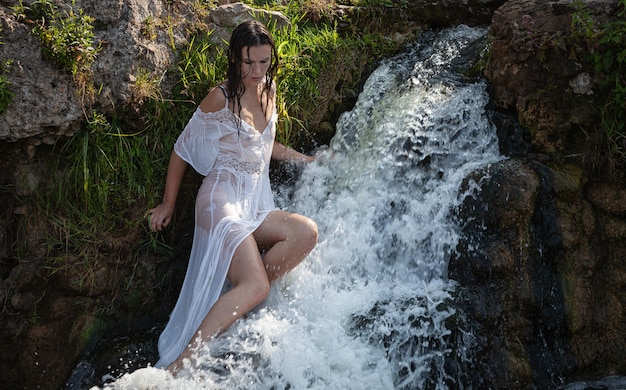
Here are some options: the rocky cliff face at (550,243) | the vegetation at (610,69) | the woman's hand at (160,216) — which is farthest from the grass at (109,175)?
the vegetation at (610,69)

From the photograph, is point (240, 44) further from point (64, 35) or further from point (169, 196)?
point (64, 35)

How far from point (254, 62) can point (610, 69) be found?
7.51 ft

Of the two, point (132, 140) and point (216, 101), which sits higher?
point (216, 101)

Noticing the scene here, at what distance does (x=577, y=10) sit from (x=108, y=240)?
3.44m

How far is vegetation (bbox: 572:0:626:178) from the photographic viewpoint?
3895 millimetres

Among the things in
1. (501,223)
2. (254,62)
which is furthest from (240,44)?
(501,223)

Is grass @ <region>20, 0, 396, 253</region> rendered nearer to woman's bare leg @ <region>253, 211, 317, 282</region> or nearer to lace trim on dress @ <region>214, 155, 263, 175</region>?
lace trim on dress @ <region>214, 155, 263, 175</region>

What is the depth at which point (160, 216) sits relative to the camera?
3.84 meters

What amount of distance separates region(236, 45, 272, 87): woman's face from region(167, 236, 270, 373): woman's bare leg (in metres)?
0.99

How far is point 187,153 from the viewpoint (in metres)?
3.88

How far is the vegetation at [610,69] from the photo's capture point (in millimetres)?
3895

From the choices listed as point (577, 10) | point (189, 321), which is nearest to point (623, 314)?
point (577, 10)

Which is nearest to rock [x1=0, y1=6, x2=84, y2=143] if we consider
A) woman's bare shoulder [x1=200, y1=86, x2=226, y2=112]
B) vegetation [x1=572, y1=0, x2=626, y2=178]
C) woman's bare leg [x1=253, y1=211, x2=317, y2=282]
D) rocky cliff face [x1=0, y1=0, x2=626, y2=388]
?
rocky cliff face [x1=0, y1=0, x2=626, y2=388]

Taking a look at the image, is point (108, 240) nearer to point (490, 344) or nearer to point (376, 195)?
point (376, 195)
